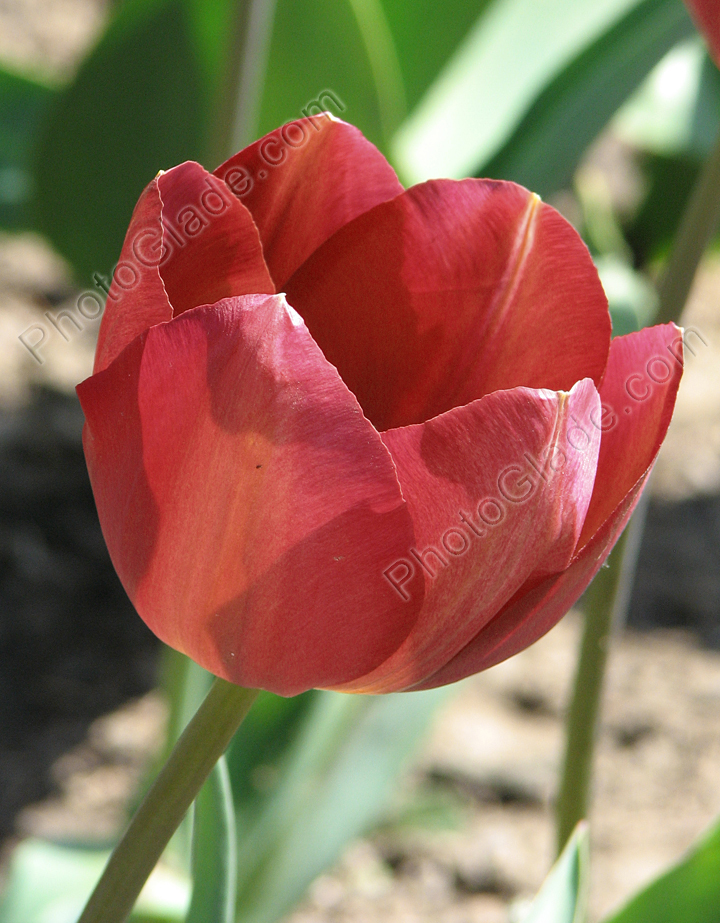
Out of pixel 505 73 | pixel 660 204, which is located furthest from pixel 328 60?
pixel 660 204

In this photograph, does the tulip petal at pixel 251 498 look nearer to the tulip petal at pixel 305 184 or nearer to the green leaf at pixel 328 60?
the tulip petal at pixel 305 184

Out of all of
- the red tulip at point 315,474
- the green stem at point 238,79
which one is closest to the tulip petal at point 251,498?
the red tulip at point 315,474

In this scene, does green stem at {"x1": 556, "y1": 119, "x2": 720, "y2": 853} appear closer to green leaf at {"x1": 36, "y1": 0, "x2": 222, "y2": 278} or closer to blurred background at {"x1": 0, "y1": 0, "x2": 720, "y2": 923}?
Answer: blurred background at {"x1": 0, "y1": 0, "x2": 720, "y2": 923}

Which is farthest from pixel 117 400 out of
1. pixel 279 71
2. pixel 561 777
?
pixel 279 71

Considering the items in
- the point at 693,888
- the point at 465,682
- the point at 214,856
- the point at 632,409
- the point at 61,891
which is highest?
the point at 632,409

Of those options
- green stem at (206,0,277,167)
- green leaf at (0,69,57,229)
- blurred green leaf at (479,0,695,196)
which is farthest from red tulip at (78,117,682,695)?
green leaf at (0,69,57,229)

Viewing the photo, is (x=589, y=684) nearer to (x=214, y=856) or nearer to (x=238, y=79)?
(x=214, y=856)

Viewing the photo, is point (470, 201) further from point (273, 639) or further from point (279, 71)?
point (279, 71)
